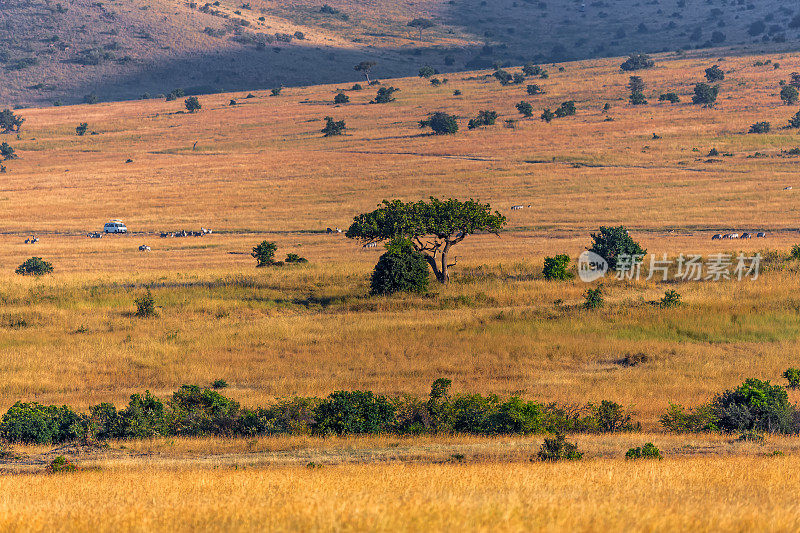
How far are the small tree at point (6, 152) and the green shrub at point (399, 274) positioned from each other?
89.7 metres

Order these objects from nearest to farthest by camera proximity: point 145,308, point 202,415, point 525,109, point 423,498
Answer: point 423,498 → point 202,415 → point 145,308 → point 525,109

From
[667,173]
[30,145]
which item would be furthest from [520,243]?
[30,145]

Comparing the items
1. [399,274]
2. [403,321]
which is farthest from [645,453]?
[399,274]

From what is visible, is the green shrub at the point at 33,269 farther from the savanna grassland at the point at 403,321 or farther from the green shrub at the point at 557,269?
the green shrub at the point at 557,269

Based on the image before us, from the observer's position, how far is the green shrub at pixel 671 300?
115 ft

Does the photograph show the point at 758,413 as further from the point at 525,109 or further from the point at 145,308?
the point at 525,109

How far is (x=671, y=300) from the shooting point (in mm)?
34938

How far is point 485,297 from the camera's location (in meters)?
37.8

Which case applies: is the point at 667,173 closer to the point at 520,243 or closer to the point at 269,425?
the point at 520,243

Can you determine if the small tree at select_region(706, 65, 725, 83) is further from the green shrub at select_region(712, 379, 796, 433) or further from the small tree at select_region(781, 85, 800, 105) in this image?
the green shrub at select_region(712, 379, 796, 433)

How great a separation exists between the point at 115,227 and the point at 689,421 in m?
60.4

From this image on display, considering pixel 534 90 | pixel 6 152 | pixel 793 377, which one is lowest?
pixel 793 377

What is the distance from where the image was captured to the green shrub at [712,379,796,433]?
20047mm

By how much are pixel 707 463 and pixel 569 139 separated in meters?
88.3
